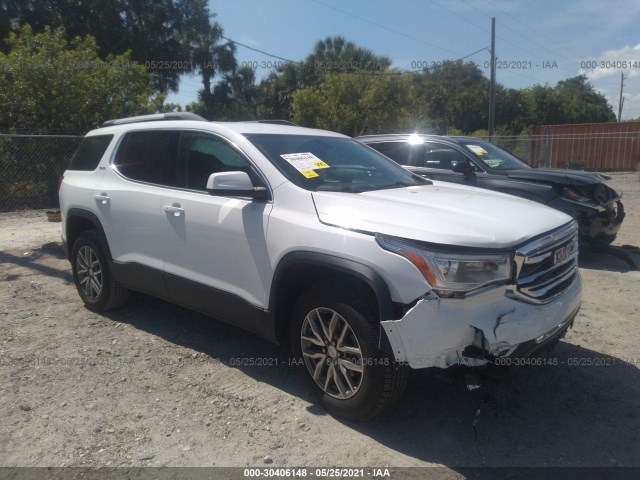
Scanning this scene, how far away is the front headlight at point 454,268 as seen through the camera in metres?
2.86

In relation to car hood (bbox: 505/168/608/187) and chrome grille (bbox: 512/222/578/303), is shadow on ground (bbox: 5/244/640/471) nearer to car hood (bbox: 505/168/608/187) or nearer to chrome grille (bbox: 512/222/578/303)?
chrome grille (bbox: 512/222/578/303)

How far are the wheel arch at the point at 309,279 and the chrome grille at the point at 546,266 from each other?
745mm

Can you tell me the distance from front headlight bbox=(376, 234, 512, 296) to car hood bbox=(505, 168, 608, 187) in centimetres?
469

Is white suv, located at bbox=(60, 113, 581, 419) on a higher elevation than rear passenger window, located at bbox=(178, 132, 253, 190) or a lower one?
lower

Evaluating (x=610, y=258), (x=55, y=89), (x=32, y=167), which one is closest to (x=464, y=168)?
(x=610, y=258)

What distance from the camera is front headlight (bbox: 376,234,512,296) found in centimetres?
286

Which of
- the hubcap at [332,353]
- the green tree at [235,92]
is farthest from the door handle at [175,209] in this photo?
the green tree at [235,92]

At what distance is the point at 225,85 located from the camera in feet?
125

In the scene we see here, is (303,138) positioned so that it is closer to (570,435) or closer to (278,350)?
(278,350)

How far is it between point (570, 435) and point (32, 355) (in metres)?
4.08

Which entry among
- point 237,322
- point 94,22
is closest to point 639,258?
point 237,322

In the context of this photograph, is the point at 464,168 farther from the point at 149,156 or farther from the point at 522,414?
the point at 522,414

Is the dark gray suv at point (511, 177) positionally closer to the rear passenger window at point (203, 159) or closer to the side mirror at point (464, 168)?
the side mirror at point (464, 168)

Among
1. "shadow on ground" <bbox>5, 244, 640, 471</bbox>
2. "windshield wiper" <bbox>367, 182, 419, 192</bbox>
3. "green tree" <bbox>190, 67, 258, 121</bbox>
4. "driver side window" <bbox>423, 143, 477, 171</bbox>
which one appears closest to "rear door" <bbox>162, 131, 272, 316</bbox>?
"shadow on ground" <bbox>5, 244, 640, 471</bbox>
